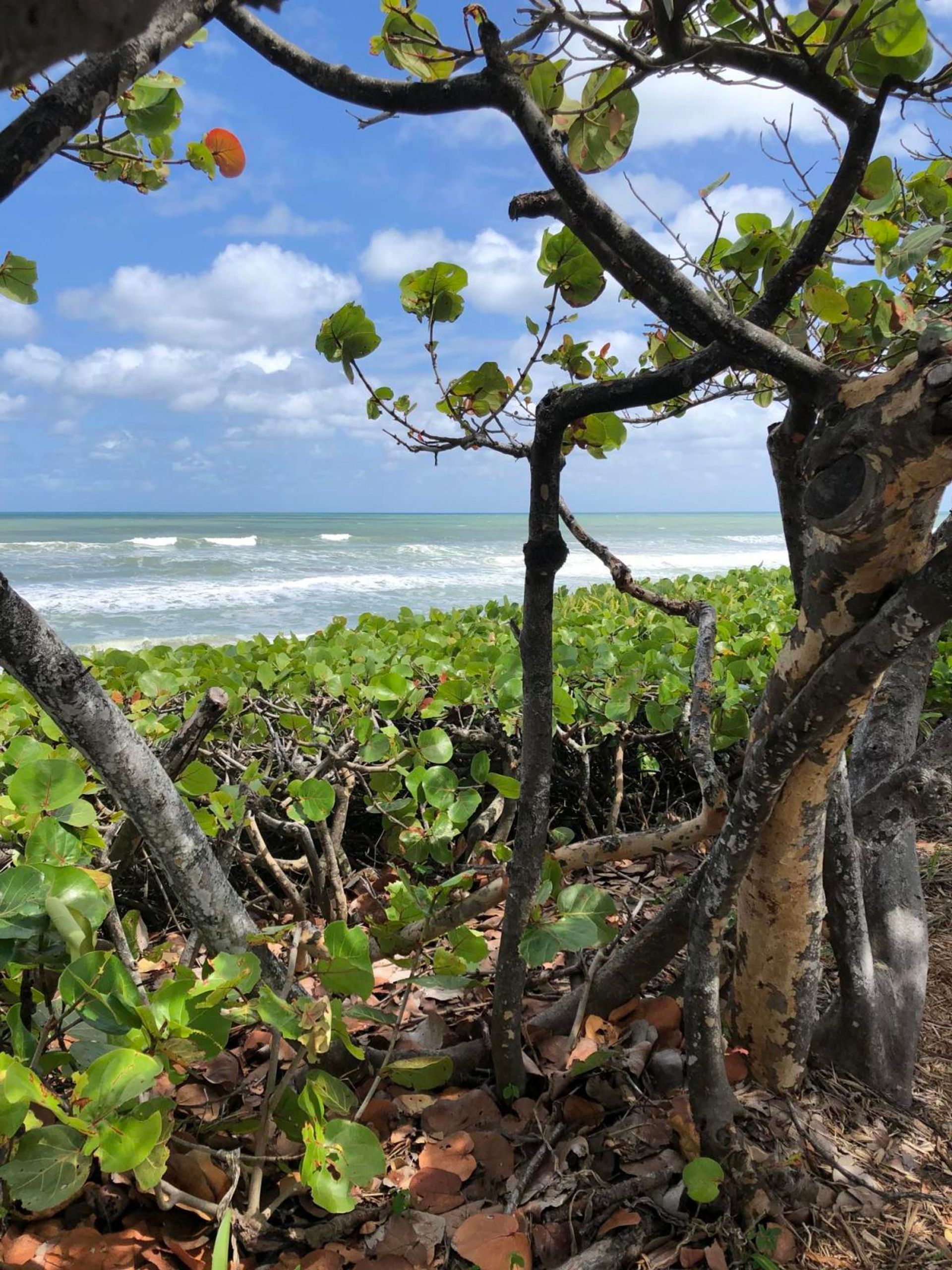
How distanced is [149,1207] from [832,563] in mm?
1609

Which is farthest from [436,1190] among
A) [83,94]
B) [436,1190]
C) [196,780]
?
[83,94]

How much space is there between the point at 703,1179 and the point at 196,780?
121 centimetres

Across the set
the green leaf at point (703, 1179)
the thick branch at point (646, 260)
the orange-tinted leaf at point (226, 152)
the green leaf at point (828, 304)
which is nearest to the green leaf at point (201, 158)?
the orange-tinted leaf at point (226, 152)

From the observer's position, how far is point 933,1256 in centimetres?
138

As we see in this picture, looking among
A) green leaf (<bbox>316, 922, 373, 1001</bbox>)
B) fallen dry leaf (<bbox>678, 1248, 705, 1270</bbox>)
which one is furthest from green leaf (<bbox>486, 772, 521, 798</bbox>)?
fallen dry leaf (<bbox>678, 1248, 705, 1270</bbox>)

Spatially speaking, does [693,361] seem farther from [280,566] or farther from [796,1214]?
[280,566]

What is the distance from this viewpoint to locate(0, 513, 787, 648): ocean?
1322 centimetres

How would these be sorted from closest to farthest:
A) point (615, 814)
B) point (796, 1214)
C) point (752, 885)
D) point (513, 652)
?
1. point (796, 1214)
2. point (752, 885)
3. point (615, 814)
4. point (513, 652)

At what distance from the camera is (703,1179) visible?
135 cm

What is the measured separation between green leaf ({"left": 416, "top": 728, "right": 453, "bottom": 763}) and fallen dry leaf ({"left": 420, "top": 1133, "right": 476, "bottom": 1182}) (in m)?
0.78

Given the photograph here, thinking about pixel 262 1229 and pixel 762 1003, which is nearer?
pixel 262 1229

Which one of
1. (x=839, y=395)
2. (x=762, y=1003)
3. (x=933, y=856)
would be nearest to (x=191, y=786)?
(x=762, y=1003)

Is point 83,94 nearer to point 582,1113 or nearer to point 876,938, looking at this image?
point 582,1113

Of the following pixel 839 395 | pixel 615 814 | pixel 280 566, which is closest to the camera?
pixel 839 395
